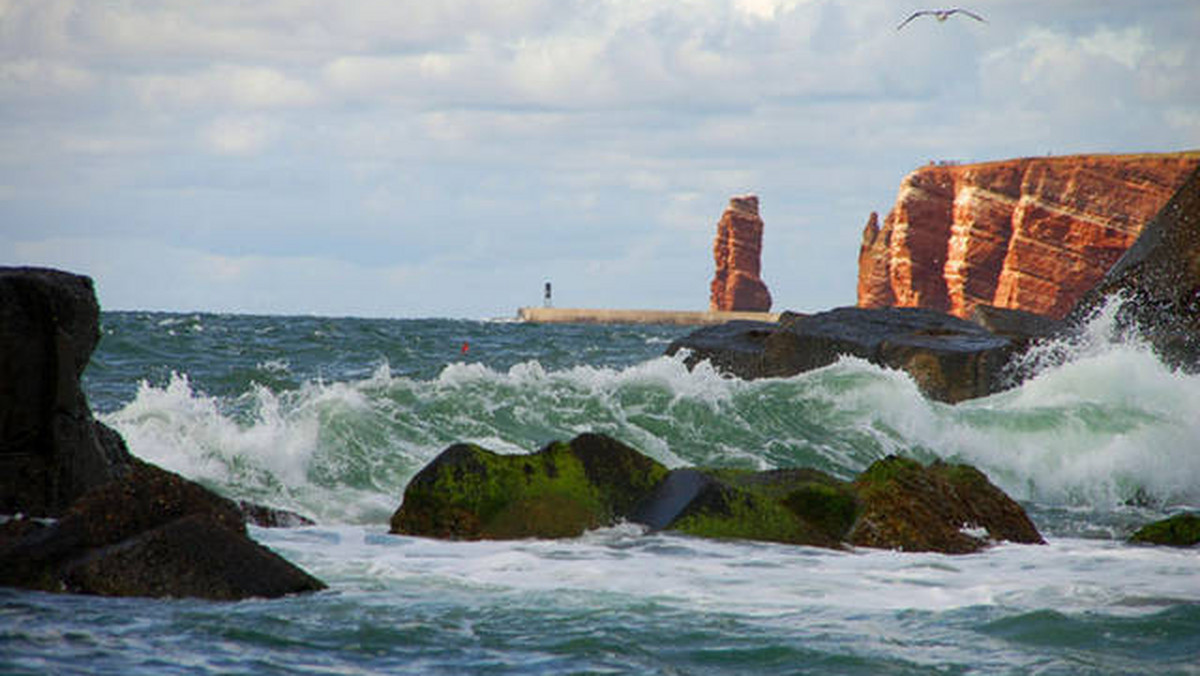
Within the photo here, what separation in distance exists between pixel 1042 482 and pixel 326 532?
752 cm

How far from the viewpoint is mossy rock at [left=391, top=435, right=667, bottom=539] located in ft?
28.2

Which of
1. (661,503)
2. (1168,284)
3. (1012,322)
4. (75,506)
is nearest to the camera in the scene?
(75,506)

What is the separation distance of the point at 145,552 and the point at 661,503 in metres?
3.50

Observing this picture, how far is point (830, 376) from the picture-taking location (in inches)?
634

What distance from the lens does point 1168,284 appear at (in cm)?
1631

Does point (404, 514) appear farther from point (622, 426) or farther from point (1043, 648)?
point (622, 426)

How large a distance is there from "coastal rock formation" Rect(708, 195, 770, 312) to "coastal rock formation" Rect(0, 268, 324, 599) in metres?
119

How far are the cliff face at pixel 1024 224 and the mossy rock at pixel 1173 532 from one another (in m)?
72.3

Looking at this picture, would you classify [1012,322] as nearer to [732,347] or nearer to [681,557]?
[732,347]

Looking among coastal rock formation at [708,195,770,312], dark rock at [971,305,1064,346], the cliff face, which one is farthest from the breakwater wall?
dark rock at [971,305,1064,346]

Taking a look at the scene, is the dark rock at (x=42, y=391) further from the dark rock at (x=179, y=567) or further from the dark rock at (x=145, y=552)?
the dark rock at (x=179, y=567)

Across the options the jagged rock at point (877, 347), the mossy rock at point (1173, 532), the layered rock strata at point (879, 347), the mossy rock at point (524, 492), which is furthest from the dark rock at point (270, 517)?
the jagged rock at point (877, 347)

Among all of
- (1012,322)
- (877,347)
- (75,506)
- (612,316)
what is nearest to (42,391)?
(75,506)

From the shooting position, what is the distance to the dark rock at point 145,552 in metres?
6.32
